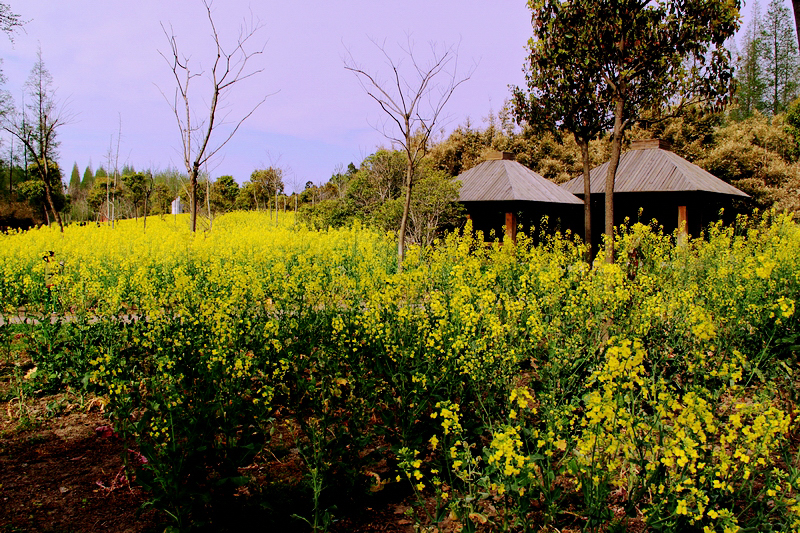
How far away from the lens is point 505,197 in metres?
16.1

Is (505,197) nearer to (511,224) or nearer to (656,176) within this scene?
(511,224)

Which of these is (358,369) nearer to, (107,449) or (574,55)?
(107,449)

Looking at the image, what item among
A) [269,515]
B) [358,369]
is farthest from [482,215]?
[269,515]

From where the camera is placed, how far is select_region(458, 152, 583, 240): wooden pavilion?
54.3ft

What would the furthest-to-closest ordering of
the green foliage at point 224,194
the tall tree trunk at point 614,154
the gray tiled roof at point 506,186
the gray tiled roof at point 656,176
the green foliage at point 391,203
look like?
the green foliage at point 224,194
the gray tiled roof at point 656,176
the gray tiled roof at point 506,186
the green foliage at point 391,203
the tall tree trunk at point 614,154

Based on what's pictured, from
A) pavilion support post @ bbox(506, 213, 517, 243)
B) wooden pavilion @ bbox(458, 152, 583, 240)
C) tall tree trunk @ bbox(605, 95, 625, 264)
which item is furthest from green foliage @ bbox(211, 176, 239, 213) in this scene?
tall tree trunk @ bbox(605, 95, 625, 264)

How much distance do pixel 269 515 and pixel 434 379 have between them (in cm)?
122

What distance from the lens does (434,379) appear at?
3.27 metres

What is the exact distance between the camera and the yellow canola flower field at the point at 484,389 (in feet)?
7.20

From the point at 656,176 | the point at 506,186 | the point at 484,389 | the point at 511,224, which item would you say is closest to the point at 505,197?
the point at 506,186

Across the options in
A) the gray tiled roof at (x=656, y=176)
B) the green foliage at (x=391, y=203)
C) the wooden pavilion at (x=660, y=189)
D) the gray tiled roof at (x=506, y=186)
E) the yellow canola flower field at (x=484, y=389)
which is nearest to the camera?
the yellow canola flower field at (x=484, y=389)

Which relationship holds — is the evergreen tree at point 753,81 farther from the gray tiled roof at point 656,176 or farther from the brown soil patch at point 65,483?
the brown soil patch at point 65,483

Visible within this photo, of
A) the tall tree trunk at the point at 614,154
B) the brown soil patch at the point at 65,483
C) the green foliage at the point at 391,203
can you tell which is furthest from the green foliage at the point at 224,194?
the brown soil patch at the point at 65,483

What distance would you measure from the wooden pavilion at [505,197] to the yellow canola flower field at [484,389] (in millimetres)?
10960
